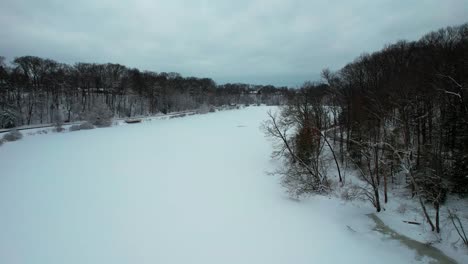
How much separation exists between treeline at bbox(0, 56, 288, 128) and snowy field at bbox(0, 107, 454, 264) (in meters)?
29.3

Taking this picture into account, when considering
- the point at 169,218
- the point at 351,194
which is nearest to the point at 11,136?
the point at 169,218

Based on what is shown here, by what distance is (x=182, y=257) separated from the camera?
9.79 m

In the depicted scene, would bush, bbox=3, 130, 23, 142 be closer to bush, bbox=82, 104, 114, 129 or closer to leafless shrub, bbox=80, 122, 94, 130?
→ leafless shrub, bbox=80, 122, 94, 130

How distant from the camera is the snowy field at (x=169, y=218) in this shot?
32.8ft

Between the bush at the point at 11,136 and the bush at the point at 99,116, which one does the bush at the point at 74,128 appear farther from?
the bush at the point at 11,136

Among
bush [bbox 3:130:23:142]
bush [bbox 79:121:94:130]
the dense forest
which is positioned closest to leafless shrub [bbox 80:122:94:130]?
bush [bbox 79:121:94:130]

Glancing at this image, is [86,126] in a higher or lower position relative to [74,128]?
higher

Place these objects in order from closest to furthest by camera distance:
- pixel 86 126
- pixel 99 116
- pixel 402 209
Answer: pixel 402 209 < pixel 86 126 < pixel 99 116

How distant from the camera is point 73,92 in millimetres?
56875

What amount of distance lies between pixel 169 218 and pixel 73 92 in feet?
188

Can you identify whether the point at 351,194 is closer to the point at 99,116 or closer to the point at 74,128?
the point at 74,128

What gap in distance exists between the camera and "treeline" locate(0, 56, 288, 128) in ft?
147

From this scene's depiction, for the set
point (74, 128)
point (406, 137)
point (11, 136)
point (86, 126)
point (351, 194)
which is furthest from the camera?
point (86, 126)

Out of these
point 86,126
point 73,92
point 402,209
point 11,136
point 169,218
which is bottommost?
point 402,209
